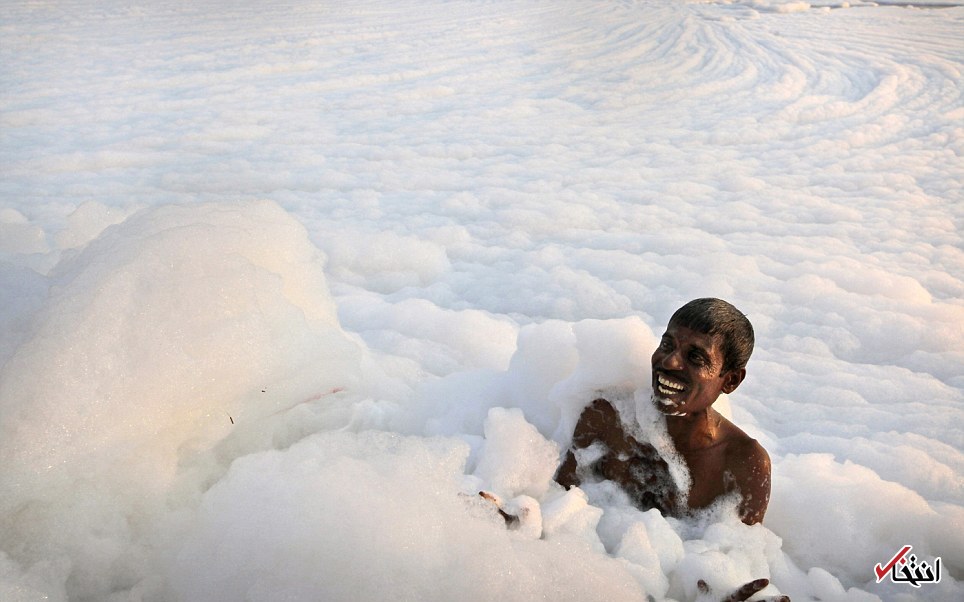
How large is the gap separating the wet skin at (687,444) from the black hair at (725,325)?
15 mm

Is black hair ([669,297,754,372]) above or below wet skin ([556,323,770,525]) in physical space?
above

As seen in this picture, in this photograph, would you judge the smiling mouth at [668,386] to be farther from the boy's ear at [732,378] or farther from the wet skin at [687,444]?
the boy's ear at [732,378]

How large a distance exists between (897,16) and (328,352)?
31.2ft

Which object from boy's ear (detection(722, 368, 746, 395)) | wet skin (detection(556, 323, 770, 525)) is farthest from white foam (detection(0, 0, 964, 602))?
boy's ear (detection(722, 368, 746, 395))

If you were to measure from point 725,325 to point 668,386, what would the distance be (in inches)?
7.0

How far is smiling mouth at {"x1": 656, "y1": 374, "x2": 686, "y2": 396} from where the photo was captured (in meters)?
1.60

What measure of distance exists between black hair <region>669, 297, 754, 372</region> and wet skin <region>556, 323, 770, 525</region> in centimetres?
1

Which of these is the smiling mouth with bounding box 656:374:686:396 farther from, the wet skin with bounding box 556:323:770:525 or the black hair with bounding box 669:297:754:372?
the black hair with bounding box 669:297:754:372

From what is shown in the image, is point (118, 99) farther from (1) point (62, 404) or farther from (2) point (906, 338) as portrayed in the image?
(2) point (906, 338)

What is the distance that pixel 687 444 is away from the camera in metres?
1.69

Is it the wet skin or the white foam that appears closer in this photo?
the white foam

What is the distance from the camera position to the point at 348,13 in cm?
852

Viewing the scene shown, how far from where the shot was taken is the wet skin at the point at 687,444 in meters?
1.60

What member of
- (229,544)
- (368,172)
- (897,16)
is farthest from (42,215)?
(897,16)
